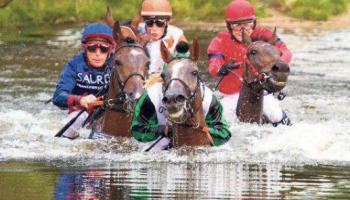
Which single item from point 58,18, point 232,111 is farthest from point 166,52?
point 58,18

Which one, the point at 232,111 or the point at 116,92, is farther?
the point at 232,111

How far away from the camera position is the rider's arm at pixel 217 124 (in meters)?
10.2

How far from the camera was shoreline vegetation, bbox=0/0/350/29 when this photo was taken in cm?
3694

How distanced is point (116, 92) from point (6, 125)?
3.85 metres

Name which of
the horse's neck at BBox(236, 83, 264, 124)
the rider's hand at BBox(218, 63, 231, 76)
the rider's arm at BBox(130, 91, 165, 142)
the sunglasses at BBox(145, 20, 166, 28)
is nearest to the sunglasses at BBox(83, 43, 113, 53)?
the rider's hand at BBox(218, 63, 231, 76)

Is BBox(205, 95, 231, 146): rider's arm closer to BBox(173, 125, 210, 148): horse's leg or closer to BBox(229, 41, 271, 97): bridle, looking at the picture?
BBox(173, 125, 210, 148): horse's leg

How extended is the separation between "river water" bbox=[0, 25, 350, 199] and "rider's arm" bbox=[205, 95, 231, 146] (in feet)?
0.45

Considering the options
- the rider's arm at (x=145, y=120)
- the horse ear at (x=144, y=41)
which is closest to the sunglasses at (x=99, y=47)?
the horse ear at (x=144, y=41)

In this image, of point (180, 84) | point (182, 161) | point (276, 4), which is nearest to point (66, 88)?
point (182, 161)

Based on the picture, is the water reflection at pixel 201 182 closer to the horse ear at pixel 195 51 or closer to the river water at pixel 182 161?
the river water at pixel 182 161

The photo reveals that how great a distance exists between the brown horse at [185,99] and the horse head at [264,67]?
1959mm

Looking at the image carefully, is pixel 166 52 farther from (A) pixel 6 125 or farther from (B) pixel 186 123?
(A) pixel 6 125

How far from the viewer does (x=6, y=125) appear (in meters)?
14.9

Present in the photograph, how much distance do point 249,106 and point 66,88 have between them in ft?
7.04
